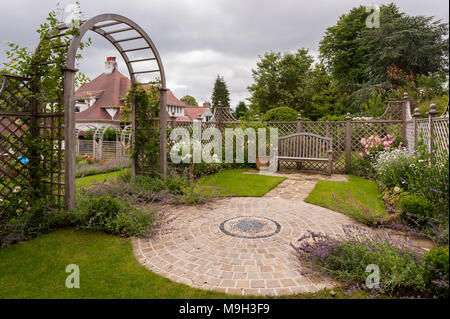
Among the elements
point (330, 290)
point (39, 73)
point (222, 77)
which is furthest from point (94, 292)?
point (222, 77)

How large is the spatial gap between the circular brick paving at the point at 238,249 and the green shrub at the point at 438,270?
0.81 meters

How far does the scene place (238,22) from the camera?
6777 millimetres

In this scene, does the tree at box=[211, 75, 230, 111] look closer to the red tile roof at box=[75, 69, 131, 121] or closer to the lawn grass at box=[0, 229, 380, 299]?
the red tile roof at box=[75, 69, 131, 121]

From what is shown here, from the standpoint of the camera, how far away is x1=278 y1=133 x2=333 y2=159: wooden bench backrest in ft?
28.0

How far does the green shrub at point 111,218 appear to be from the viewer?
12.4ft

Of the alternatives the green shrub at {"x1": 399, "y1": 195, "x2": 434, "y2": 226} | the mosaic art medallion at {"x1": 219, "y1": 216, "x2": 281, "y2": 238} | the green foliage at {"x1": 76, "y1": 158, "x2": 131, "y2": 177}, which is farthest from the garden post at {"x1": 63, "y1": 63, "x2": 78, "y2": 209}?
the green foliage at {"x1": 76, "y1": 158, "x2": 131, "y2": 177}

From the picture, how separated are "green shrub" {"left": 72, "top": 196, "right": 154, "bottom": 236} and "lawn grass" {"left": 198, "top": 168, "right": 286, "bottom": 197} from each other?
2.13m

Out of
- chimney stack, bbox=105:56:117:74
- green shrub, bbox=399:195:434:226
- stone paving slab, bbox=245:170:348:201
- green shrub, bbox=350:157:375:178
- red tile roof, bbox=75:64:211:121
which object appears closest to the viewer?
green shrub, bbox=399:195:434:226

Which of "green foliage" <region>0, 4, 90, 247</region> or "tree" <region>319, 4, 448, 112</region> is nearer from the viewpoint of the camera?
"green foliage" <region>0, 4, 90, 247</region>

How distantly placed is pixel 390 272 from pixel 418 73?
1955cm

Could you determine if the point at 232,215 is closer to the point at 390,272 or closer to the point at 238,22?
the point at 390,272

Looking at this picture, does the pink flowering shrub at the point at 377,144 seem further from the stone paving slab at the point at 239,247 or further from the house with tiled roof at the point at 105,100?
the house with tiled roof at the point at 105,100

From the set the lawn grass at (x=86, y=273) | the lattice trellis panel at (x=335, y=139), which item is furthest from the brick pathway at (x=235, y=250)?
the lattice trellis panel at (x=335, y=139)
